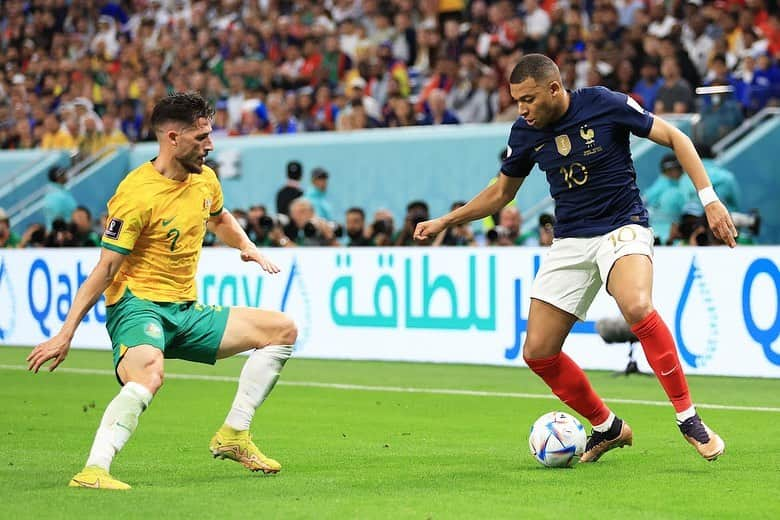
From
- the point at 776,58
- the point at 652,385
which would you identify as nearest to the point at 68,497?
the point at 652,385

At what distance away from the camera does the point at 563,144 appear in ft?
26.7

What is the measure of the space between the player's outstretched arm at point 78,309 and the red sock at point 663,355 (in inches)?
111

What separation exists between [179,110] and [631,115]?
99.4 inches

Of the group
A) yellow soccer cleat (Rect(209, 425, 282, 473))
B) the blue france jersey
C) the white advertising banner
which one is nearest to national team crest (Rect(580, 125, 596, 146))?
the blue france jersey

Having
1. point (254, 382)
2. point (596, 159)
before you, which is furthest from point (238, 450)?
point (596, 159)

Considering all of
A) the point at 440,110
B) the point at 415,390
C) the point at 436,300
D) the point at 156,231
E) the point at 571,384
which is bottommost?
the point at 415,390

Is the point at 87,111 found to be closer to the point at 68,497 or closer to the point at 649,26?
the point at 649,26

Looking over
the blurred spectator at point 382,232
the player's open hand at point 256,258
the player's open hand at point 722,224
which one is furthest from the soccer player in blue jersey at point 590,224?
the blurred spectator at point 382,232

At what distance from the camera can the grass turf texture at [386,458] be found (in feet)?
22.1

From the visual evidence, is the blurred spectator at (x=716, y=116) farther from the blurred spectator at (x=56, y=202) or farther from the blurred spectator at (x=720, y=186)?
the blurred spectator at (x=56, y=202)

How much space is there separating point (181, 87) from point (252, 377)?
1882 cm

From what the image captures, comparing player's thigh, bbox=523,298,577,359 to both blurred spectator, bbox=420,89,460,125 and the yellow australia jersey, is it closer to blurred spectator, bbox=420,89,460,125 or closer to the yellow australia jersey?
the yellow australia jersey

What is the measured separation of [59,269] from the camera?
18469 mm

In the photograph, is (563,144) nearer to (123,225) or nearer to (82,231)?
(123,225)
